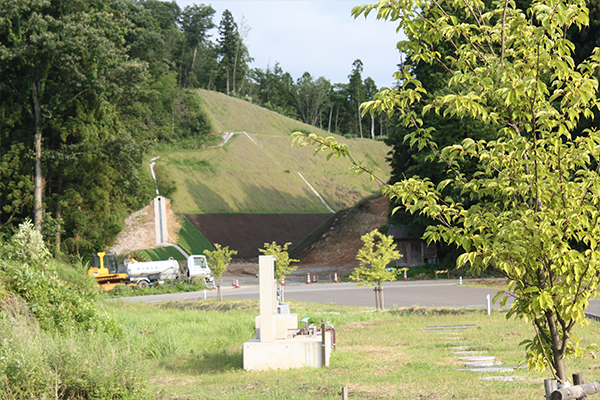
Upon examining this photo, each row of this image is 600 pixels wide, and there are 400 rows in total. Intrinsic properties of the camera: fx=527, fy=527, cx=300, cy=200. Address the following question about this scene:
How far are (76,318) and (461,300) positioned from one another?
16.9 metres

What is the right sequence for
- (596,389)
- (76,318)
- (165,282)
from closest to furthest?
1. (596,389)
2. (76,318)
3. (165,282)

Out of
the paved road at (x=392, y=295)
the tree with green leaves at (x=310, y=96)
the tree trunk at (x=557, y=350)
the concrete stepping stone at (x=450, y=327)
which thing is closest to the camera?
the tree trunk at (x=557, y=350)

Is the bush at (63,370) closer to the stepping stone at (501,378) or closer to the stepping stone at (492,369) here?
the stepping stone at (501,378)

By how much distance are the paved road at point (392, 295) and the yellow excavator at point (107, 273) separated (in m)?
4.28

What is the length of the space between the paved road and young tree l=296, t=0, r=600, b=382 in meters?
17.9

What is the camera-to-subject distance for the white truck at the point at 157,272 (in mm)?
36594

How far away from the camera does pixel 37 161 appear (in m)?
38.7

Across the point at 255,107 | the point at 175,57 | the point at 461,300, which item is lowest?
the point at 461,300

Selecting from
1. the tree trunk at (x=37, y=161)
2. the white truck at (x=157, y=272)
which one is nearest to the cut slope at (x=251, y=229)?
the white truck at (x=157, y=272)

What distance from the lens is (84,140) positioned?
40.2m

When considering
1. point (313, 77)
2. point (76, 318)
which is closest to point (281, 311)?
point (76, 318)

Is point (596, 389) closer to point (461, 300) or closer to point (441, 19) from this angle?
point (441, 19)

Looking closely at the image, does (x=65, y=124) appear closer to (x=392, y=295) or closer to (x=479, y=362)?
(x=392, y=295)

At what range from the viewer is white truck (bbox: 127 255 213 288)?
120 ft
